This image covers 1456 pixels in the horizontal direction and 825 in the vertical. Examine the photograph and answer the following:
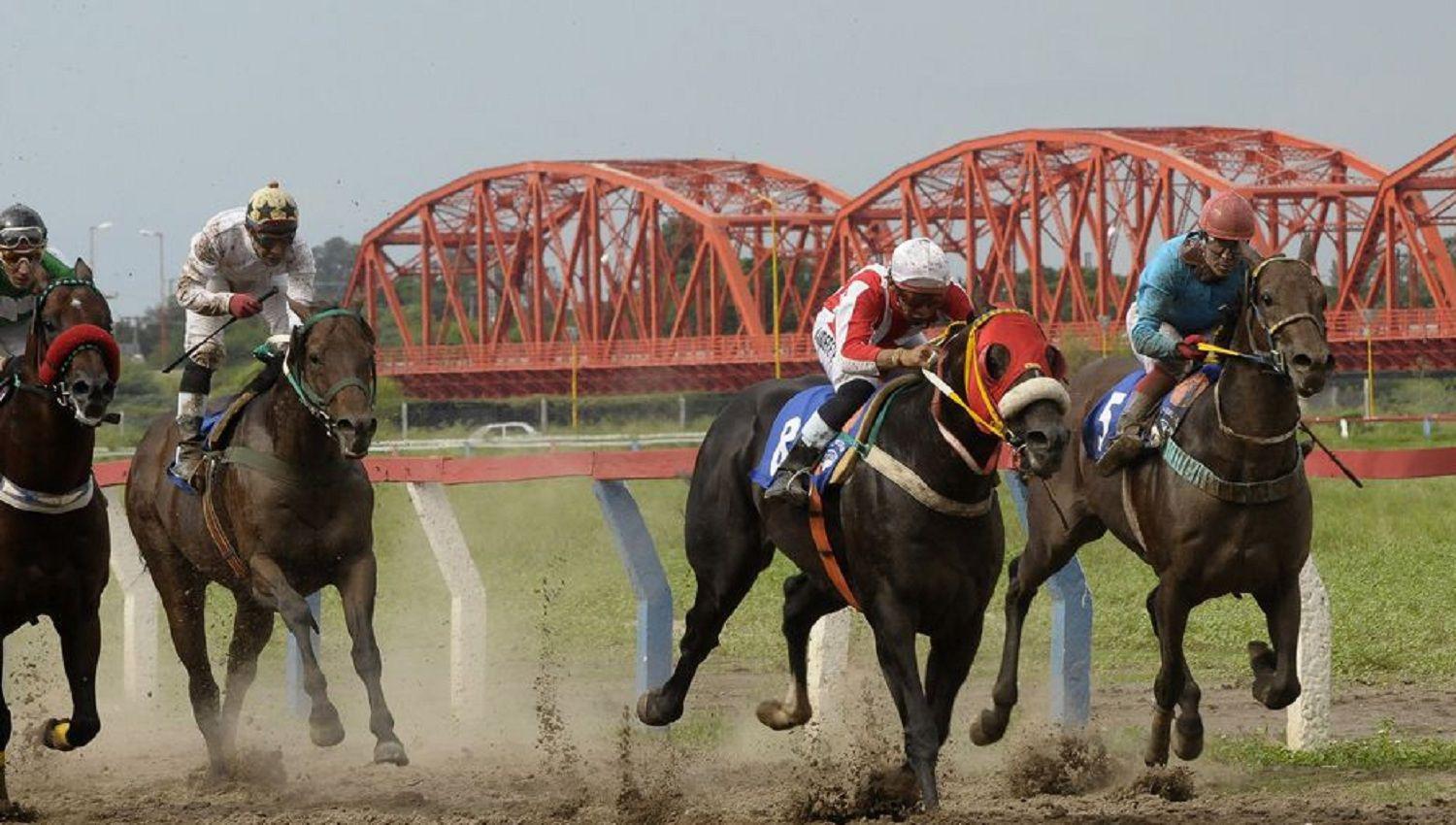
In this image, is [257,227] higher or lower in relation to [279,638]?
higher

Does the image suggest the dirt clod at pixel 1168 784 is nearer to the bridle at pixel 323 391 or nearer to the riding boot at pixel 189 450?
the bridle at pixel 323 391

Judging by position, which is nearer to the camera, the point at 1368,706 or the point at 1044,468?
the point at 1044,468

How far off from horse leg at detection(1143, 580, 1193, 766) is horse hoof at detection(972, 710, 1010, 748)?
725 mm

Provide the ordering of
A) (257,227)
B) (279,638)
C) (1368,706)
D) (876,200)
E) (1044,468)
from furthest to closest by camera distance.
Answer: (876,200), (279,638), (1368,706), (257,227), (1044,468)

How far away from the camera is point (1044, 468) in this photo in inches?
283

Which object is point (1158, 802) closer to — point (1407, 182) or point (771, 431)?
point (771, 431)

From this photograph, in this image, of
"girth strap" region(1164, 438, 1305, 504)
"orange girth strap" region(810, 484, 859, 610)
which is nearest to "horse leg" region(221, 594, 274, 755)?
"orange girth strap" region(810, 484, 859, 610)

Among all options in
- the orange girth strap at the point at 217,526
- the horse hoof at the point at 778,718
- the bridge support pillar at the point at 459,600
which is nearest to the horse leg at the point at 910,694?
the horse hoof at the point at 778,718

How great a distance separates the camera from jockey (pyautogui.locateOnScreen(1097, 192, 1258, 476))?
361 inches

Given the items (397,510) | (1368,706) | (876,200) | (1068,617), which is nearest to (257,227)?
(1068,617)

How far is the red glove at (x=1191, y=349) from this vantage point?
349 inches

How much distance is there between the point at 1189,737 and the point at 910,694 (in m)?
1.54

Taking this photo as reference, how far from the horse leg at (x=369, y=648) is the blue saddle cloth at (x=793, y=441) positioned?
5.26 feet

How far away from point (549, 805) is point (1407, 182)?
75157mm
